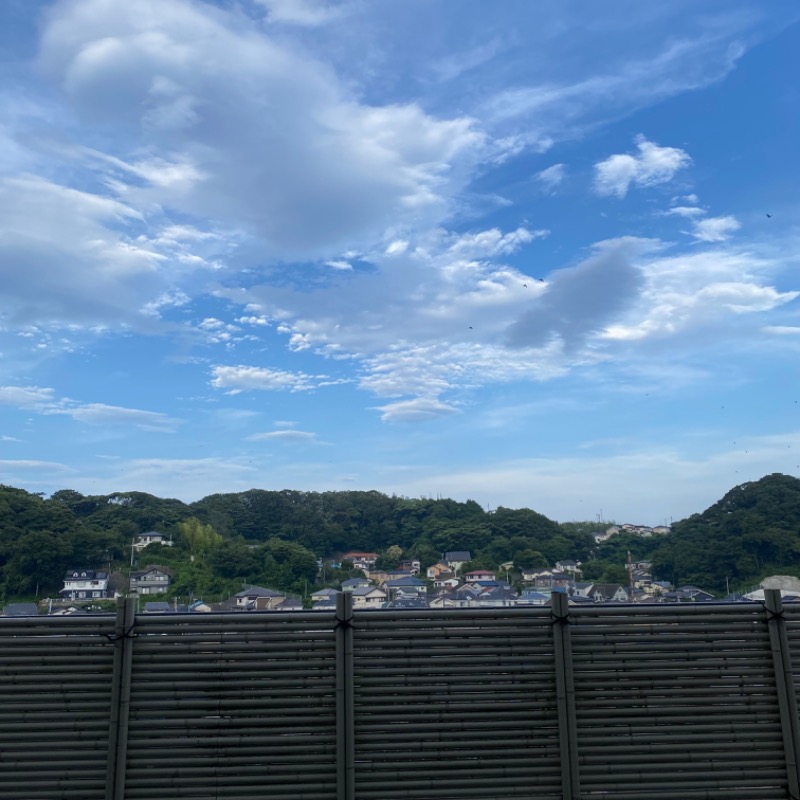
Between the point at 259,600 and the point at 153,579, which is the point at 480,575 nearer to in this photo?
the point at 153,579

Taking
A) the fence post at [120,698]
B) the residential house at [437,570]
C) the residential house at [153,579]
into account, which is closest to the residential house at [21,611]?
the fence post at [120,698]

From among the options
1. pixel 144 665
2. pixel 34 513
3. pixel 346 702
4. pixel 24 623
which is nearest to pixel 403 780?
pixel 346 702

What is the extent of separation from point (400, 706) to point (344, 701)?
13.9 inches

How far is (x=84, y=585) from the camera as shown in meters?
26.5

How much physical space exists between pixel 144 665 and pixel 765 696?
4.00 m

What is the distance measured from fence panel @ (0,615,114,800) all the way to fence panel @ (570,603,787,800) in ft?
9.84

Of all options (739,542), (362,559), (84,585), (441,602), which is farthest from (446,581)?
(441,602)

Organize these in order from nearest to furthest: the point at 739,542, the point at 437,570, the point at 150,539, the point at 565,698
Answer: the point at 565,698 → the point at 739,542 → the point at 150,539 → the point at 437,570

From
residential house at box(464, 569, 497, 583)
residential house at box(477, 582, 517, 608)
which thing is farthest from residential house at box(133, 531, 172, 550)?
residential house at box(477, 582, 517, 608)

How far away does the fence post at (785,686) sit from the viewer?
419 centimetres

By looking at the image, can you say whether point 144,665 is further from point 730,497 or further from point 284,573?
point 730,497

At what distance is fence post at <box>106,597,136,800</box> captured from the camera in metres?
3.96

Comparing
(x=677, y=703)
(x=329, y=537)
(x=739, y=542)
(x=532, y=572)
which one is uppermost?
(x=329, y=537)

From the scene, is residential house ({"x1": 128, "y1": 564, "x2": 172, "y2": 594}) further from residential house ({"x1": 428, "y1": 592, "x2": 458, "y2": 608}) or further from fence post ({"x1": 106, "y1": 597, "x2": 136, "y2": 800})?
fence post ({"x1": 106, "y1": 597, "x2": 136, "y2": 800})
